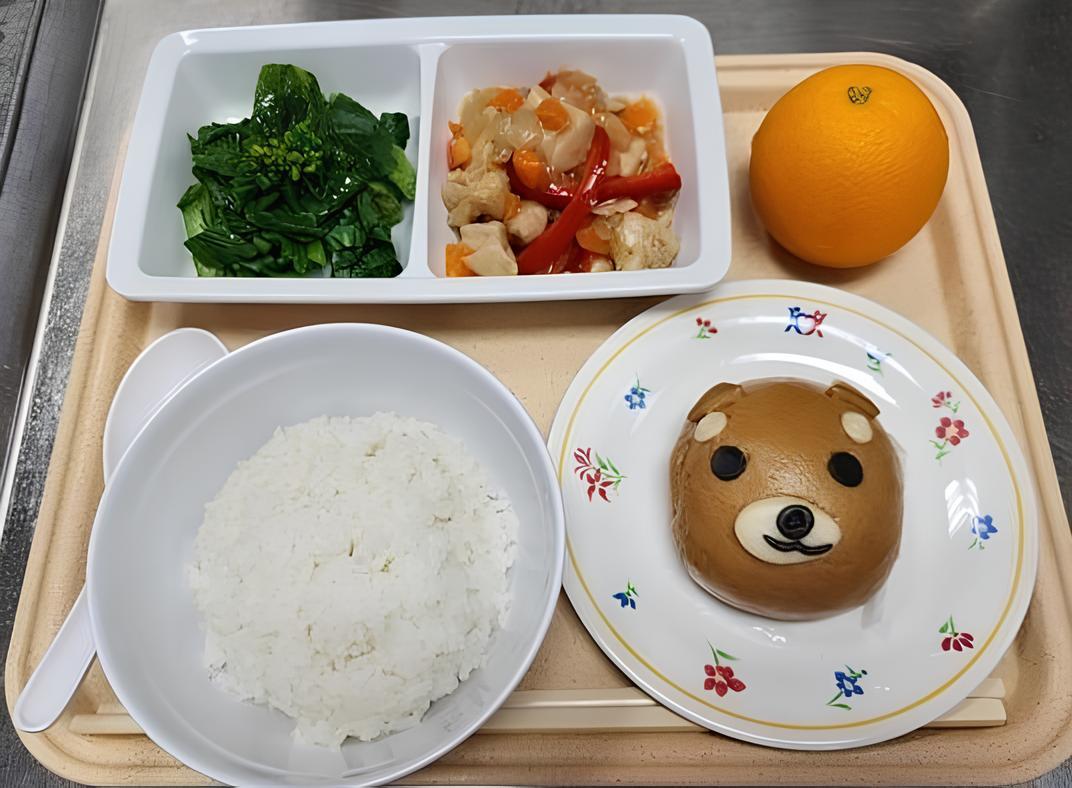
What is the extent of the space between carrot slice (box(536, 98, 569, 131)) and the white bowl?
22.0 inches

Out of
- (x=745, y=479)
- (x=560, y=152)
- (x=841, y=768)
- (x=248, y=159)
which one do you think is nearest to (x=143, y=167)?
(x=248, y=159)

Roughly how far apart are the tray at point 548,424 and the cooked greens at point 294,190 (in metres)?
0.10

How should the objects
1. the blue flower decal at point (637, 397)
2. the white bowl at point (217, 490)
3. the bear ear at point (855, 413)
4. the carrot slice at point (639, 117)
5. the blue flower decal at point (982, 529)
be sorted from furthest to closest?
the carrot slice at point (639, 117) → the blue flower decal at point (637, 397) → the blue flower decal at point (982, 529) → the bear ear at point (855, 413) → the white bowl at point (217, 490)

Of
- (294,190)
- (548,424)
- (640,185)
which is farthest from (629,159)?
(294,190)

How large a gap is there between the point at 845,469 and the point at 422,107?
3.39 ft

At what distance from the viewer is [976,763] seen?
43.8 inches

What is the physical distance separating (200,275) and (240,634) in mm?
726

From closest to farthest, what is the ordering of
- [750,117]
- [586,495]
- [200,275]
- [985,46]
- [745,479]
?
[745,479] → [586,495] → [200,275] → [750,117] → [985,46]

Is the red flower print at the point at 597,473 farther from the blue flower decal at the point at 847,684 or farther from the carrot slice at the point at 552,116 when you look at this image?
the carrot slice at the point at 552,116

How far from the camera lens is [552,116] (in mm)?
1415

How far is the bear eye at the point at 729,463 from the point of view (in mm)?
1054

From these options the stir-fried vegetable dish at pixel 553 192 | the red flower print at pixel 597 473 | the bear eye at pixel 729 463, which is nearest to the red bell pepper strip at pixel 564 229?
the stir-fried vegetable dish at pixel 553 192

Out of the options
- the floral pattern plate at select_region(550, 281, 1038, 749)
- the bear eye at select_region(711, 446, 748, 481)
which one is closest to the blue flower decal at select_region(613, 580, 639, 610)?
the floral pattern plate at select_region(550, 281, 1038, 749)

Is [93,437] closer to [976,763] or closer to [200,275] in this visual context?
[200,275]
